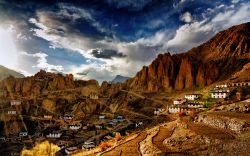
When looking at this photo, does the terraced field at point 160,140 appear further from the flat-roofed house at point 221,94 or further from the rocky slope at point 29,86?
the rocky slope at point 29,86

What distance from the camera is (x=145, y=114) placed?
13800 cm

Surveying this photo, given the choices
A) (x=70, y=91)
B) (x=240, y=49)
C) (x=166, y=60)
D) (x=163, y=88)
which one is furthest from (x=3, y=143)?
(x=240, y=49)

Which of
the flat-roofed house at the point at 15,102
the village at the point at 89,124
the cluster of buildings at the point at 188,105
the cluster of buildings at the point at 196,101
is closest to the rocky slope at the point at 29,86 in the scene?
the flat-roofed house at the point at 15,102

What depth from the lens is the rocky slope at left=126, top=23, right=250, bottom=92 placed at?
168 meters

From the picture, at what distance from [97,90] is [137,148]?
165482 millimetres

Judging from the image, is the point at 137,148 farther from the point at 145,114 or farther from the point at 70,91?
the point at 70,91

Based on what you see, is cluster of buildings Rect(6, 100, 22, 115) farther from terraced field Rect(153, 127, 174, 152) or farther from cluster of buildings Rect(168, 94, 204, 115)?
terraced field Rect(153, 127, 174, 152)

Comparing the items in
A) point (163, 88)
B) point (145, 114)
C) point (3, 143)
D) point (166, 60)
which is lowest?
point (3, 143)

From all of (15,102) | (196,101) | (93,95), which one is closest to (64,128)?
(93,95)

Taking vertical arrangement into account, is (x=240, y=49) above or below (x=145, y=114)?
above

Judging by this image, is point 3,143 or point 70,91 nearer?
point 3,143

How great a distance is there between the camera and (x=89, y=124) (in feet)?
451

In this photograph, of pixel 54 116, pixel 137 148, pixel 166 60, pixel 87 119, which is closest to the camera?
pixel 137 148

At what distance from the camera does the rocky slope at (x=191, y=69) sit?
16838 centimetres
